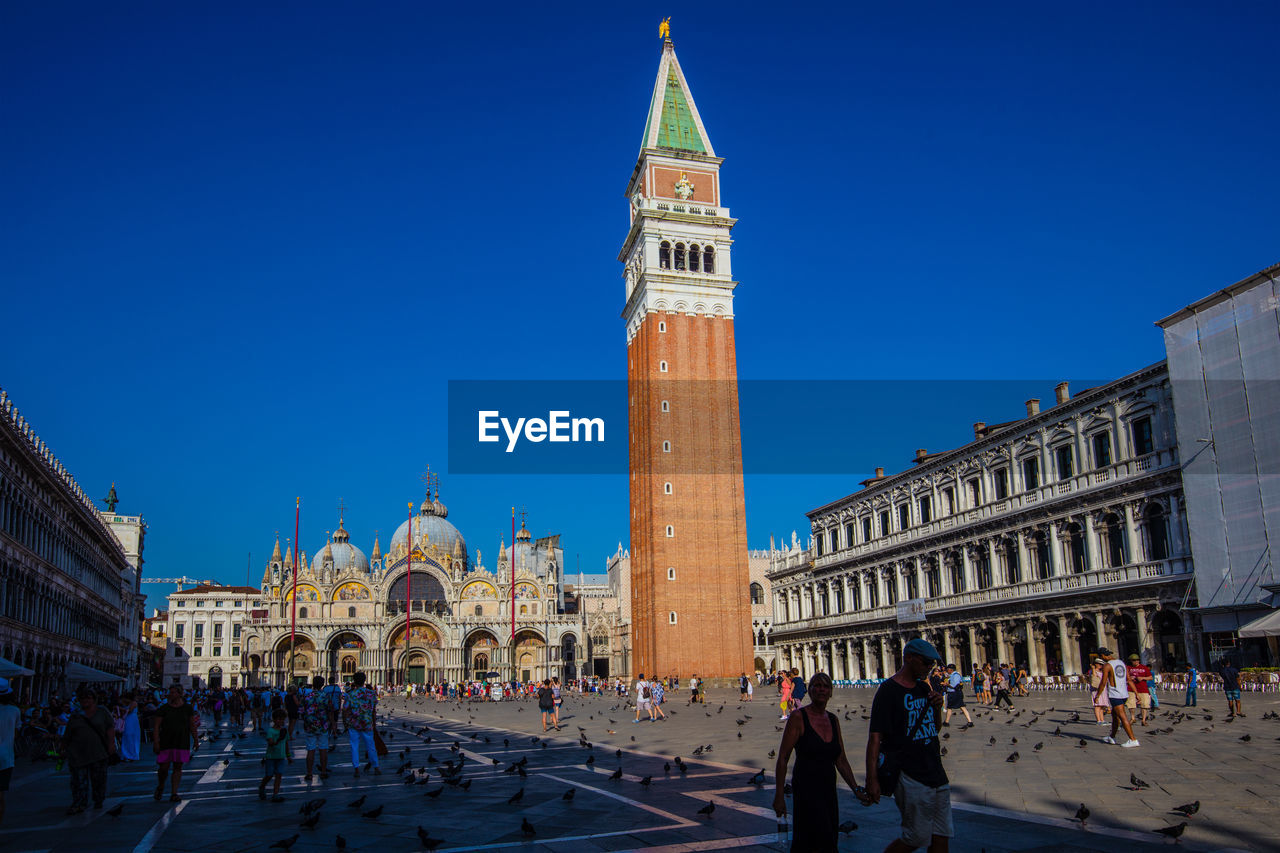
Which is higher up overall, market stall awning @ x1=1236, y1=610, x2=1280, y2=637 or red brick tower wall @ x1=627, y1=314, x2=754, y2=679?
red brick tower wall @ x1=627, y1=314, x2=754, y2=679

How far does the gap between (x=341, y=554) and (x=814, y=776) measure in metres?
87.5

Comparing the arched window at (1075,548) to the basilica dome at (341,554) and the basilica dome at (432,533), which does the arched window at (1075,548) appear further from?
the basilica dome at (341,554)

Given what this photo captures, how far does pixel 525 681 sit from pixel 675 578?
28.9m

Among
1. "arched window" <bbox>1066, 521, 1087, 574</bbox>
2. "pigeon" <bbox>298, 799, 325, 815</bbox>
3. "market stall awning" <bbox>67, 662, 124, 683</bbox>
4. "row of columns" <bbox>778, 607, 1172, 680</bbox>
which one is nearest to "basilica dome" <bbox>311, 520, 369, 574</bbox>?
"row of columns" <bbox>778, 607, 1172, 680</bbox>

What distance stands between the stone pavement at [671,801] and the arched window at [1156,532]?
13748mm

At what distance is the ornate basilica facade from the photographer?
2975 inches

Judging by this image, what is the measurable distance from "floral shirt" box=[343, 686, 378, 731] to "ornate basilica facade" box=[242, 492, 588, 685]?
197 feet

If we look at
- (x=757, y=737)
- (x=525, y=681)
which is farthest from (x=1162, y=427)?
(x=525, y=681)

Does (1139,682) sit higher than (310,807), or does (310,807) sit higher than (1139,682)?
(1139,682)

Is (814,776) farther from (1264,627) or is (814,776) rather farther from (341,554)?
(341,554)

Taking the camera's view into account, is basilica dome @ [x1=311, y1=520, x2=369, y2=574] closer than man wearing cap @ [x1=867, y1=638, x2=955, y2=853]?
No

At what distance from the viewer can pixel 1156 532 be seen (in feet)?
105

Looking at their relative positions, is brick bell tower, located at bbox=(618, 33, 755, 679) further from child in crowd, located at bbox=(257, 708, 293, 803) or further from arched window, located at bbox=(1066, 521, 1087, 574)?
child in crowd, located at bbox=(257, 708, 293, 803)

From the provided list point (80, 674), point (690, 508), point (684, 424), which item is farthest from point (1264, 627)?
point (684, 424)
